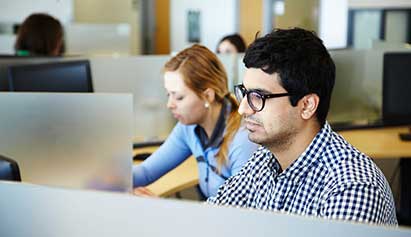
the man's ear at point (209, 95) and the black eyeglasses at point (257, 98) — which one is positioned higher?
the black eyeglasses at point (257, 98)

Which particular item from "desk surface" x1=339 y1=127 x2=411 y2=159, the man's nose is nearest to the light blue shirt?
the man's nose

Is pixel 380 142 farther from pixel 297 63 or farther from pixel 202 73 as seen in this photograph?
pixel 297 63

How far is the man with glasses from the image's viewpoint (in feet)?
4.37

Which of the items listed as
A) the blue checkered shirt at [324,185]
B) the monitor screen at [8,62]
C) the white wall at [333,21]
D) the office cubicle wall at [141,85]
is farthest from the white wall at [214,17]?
the blue checkered shirt at [324,185]

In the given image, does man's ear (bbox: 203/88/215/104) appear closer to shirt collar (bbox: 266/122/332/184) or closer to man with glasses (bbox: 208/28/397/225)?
man with glasses (bbox: 208/28/397/225)

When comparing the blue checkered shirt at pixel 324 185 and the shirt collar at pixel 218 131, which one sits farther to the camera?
the shirt collar at pixel 218 131

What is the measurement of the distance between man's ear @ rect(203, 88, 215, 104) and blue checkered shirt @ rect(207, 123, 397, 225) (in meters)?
0.75

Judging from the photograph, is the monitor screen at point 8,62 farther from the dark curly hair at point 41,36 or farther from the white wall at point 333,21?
the white wall at point 333,21

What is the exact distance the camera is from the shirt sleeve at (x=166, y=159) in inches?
94.2

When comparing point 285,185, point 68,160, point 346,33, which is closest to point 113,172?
point 68,160

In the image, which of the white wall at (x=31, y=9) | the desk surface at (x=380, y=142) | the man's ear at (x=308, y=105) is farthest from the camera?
the white wall at (x=31, y=9)

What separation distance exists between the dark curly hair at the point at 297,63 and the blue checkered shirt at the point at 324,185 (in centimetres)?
10

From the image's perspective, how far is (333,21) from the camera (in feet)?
22.3

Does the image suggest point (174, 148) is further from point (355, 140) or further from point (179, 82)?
point (355, 140)
